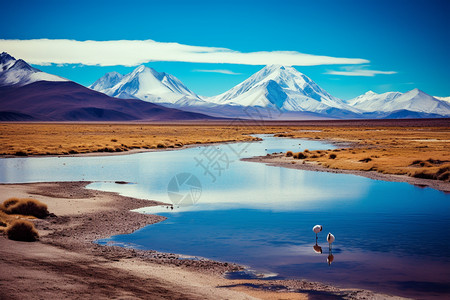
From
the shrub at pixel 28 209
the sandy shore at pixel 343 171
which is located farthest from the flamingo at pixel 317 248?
the sandy shore at pixel 343 171

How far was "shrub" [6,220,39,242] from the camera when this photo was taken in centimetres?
1451

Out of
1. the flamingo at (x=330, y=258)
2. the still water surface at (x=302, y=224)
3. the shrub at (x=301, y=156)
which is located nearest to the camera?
the still water surface at (x=302, y=224)

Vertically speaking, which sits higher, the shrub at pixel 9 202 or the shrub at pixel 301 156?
the shrub at pixel 301 156

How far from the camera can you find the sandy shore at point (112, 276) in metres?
10.6

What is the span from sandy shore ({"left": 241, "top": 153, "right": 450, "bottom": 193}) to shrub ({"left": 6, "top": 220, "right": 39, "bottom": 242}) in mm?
23547

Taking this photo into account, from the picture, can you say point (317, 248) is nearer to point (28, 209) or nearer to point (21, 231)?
point (21, 231)

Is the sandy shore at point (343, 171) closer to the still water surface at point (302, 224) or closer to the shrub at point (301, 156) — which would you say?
the shrub at point (301, 156)

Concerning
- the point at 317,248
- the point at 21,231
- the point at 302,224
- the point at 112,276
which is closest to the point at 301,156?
the point at 302,224

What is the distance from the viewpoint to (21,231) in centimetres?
1459

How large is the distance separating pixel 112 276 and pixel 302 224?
982 centimetres

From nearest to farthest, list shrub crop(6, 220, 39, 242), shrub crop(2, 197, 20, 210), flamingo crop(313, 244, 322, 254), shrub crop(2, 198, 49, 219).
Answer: shrub crop(6, 220, 39, 242) < flamingo crop(313, 244, 322, 254) < shrub crop(2, 198, 49, 219) < shrub crop(2, 197, 20, 210)

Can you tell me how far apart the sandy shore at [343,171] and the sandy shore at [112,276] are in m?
20.3

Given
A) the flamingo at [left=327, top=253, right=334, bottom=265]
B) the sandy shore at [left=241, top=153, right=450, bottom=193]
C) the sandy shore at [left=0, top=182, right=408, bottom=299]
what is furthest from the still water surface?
the sandy shore at [left=241, top=153, right=450, bottom=193]

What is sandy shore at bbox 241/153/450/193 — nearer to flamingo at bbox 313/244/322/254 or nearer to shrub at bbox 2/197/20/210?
flamingo at bbox 313/244/322/254
